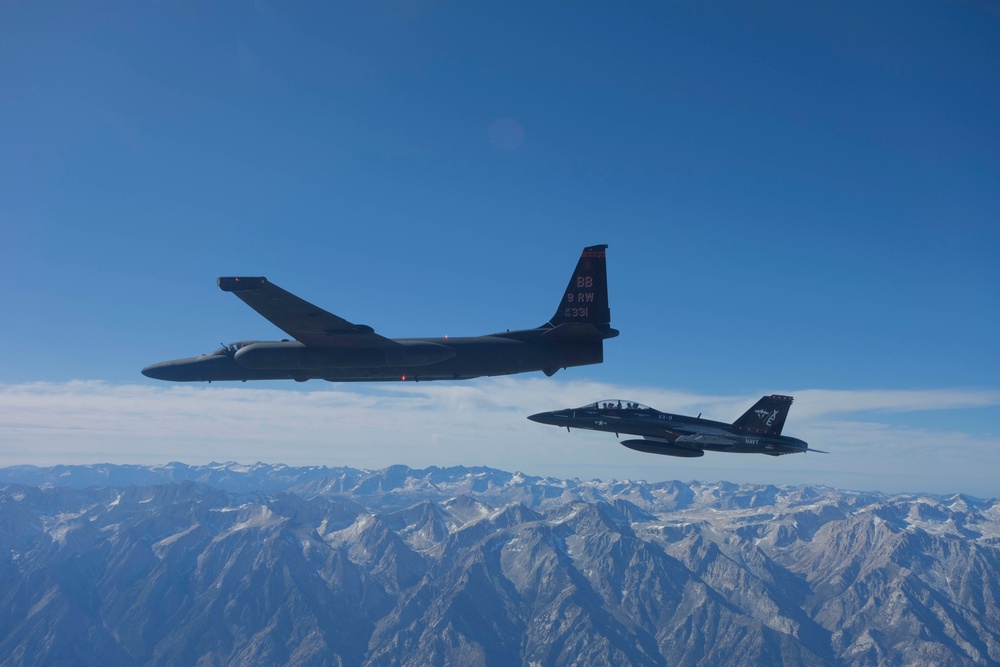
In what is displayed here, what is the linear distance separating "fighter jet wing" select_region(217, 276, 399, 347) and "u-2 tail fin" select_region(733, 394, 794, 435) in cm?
4450

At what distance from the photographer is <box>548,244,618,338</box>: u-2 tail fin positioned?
129 ft

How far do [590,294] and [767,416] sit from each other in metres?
36.4

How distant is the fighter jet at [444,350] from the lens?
38.4 metres

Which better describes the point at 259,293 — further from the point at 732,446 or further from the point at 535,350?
the point at 732,446

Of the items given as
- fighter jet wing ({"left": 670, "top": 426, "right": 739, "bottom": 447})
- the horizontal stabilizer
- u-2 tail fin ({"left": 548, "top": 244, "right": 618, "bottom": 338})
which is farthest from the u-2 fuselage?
fighter jet wing ({"left": 670, "top": 426, "right": 739, "bottom": 447})

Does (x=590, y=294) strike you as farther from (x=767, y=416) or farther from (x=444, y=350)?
(x=767, y=416)

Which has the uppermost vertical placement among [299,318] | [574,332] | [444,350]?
[574,332]

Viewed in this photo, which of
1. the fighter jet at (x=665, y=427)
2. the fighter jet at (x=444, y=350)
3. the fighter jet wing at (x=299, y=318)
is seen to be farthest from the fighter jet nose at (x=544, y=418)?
the fighter jet wing at (x=299, y=318)

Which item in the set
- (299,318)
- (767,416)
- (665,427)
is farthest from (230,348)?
(767,416)

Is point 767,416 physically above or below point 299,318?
below

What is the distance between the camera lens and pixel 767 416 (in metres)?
64.3

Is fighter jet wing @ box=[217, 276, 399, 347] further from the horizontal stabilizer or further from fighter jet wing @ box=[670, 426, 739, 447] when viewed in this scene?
fighter jet wing @ box=[670, 426, 739, 447]

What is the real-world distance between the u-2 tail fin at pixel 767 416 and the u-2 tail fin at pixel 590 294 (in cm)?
3326

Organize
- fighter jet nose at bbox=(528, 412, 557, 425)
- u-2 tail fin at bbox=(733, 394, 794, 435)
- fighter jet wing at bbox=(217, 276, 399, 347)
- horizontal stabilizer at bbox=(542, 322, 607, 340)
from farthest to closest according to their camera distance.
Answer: u-2 tail fin at bbox=(733, 394, 794, 435) < fighter jet nose at bbox=(528, 412, 557, 425) < horizontal stabilizer at bbox=(542, 322, 607, 340) < fighter jet wing at bbox=(217, 276, 399, 347)
